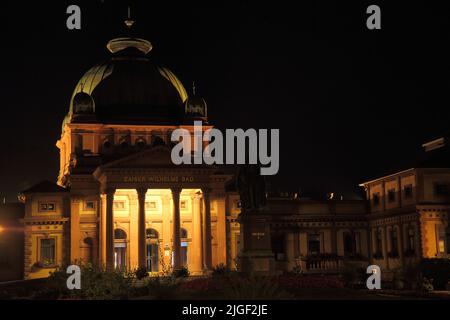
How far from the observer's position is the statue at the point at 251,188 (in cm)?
4597

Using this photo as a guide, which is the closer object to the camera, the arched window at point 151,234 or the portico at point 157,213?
the portico at point 157,213

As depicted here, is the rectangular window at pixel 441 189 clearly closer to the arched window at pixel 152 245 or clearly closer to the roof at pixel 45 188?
the arched window at pixel 152 245

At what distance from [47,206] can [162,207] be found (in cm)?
1174

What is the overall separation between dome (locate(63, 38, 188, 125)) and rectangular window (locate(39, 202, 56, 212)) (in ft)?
39.8

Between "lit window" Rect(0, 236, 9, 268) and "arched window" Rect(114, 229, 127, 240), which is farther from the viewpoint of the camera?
"arched window" Rect(114, 229, 127, 240)

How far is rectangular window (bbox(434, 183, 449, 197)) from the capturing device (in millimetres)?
77125

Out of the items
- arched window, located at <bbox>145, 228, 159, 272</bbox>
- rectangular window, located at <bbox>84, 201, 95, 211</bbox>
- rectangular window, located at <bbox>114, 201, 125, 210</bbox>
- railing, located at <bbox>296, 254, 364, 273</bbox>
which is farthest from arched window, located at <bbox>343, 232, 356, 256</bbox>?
rectangular window, located at <bbox>84, 201, 95, 211</bbox>

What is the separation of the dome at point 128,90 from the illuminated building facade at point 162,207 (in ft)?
0.42

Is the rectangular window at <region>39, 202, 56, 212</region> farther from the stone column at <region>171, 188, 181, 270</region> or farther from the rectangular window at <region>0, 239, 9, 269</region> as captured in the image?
the stone column at <region>171, 188, 181, 270</region>

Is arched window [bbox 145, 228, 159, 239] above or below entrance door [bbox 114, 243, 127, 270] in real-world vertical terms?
above

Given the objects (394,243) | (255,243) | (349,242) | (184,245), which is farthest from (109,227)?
(255,243)

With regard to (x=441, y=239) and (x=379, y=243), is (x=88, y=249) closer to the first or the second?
(x=379, y=243)

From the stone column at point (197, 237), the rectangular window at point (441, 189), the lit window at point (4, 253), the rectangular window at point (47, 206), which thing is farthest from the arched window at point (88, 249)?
the rectangular window at point (441, 189)
